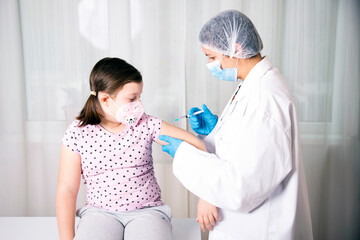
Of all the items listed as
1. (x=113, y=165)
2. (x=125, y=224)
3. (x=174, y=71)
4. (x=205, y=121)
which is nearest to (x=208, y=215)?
(x=125, y=224)

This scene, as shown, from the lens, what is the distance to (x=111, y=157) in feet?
4.37

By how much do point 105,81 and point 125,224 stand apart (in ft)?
2.01

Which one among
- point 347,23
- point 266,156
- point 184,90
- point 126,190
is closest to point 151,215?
point 126,190

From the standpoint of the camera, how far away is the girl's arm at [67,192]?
127 cm

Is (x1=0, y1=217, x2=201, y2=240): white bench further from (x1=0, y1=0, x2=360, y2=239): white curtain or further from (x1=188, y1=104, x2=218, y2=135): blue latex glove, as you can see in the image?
(x1=0, y1=0, x2=360, y2=239): white curtain

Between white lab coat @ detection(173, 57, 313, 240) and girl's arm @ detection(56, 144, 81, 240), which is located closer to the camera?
white lab coat @ detection(173, 57, 313, 240)

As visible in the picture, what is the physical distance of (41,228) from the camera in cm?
151

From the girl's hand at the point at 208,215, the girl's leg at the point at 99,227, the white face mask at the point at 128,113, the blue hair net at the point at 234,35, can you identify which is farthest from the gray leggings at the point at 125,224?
the blue hair net at the point at 234,35

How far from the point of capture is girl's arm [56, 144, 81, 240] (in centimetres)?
127

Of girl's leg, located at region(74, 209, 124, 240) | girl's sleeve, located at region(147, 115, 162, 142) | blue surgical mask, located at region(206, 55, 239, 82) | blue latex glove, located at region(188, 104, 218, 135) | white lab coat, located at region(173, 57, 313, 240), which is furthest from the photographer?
blue latex glove, located at region(188, 104, 218, 135)

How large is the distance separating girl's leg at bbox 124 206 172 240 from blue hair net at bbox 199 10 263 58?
73 cm

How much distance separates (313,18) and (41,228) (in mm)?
2049

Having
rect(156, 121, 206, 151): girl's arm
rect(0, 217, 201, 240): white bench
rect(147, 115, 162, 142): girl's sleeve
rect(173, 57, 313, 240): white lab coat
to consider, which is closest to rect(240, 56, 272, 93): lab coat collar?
rect(173, 57, 313, 240): white lab coat

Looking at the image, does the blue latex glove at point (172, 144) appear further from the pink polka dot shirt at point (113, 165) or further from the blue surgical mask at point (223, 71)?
the blue surgical mask at point (223, 71)
